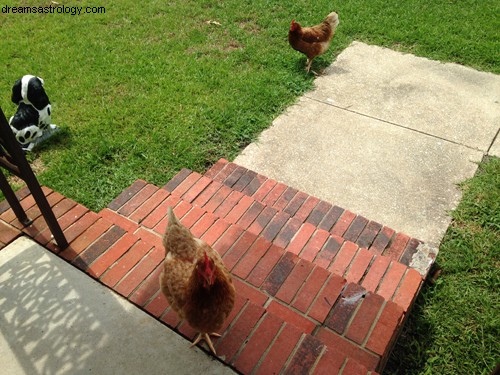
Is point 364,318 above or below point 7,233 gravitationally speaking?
below

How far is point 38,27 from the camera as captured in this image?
6914mm

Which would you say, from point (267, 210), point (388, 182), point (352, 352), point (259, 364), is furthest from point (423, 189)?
point (259, 364)

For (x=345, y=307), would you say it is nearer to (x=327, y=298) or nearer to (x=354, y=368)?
(x=327, y=298)

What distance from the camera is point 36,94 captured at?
4484 millimetres

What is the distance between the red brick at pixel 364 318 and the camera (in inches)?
103

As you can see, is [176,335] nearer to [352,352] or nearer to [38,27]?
[352,352]

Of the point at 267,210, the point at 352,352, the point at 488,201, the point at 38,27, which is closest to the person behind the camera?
the point at 352,352

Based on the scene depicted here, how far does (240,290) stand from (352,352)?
0.78 meters

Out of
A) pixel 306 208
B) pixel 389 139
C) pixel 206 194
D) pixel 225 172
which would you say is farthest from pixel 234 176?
pixel 389 139

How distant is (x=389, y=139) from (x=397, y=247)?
1.80 meters

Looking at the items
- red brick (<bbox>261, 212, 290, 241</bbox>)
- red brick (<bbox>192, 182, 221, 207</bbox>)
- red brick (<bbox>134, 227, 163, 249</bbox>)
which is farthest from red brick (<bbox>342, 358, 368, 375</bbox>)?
red brick (<bbox>192, 182, 221, 207</bbox>)

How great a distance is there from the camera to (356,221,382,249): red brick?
354cm

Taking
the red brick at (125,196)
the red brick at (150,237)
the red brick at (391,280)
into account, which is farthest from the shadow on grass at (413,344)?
the red brick at (125,196)

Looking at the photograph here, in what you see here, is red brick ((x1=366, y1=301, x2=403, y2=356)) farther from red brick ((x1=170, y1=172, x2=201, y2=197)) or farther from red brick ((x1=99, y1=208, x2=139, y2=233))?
red brick ((x1=170, y1=172, x2=201, y2=197))
